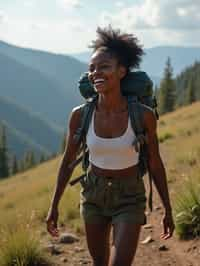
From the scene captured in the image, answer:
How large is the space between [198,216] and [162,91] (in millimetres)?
66356

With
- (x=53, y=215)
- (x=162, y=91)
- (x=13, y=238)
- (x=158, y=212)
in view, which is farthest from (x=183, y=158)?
(x=162, y=91)

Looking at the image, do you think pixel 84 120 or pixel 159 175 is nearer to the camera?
pixel 84 120

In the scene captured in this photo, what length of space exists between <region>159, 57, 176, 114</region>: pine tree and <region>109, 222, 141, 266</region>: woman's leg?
66584 millimetres

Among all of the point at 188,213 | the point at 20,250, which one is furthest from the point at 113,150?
the point at 188,213

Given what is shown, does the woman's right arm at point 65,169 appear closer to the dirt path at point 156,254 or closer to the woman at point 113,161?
the woman at point 113,161

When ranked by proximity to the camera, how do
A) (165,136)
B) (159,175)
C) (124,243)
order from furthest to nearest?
(165,136), (159,175), (124,243)

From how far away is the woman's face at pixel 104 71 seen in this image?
4047 mm

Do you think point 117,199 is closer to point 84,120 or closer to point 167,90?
point 84,120

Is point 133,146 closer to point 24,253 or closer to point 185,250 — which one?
point 24,253

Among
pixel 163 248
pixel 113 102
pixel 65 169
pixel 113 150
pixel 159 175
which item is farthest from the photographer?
pixel 163 248

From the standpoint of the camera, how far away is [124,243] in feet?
12.7

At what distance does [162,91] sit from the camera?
7256 centimetres

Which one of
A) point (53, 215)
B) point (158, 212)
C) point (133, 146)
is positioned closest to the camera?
point (133, 146)

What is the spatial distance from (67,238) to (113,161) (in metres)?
3.81
